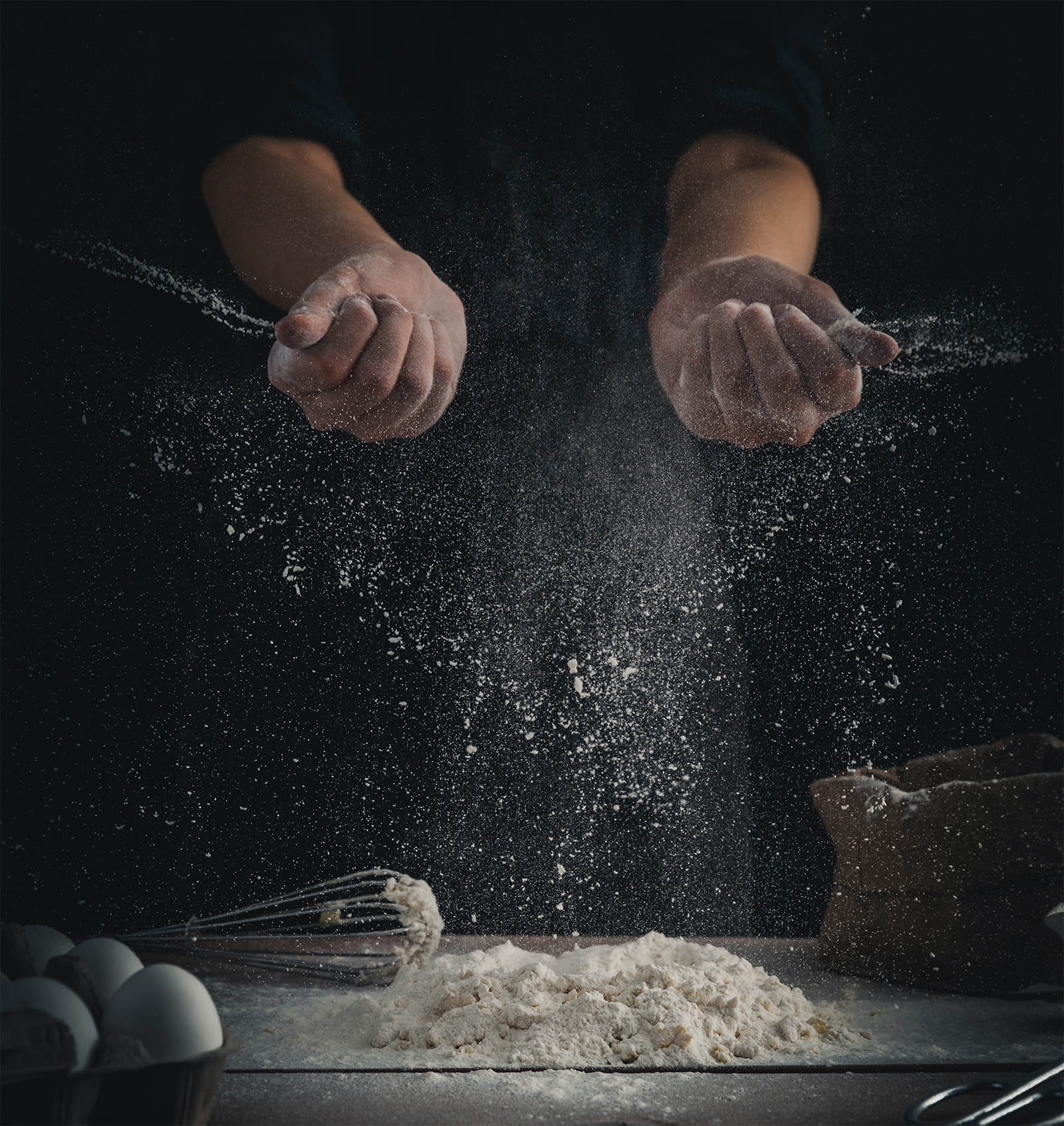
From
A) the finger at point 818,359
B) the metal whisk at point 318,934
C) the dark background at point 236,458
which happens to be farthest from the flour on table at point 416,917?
the finger at point 818,359

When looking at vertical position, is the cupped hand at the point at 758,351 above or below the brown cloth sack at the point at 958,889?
above

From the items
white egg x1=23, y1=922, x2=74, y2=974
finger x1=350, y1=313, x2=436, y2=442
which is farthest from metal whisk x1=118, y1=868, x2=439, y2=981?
finger x1=350, y1=313, x2=436, y2=442

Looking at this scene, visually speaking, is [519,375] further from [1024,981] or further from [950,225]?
[1024,981]

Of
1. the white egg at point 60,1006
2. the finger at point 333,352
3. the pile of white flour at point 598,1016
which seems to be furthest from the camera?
the finger at point 333,352

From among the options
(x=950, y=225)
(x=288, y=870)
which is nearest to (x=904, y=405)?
(x=950, y=225)

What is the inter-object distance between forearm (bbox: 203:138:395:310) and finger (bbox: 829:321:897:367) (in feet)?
0.84

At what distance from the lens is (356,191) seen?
0.61m

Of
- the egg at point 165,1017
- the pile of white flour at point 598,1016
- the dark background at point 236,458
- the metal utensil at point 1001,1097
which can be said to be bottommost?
the metal utensil at point 1001,1097

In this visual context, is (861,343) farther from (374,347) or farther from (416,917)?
(416,917)

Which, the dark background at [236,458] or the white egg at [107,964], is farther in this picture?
the dark background at [236,458]

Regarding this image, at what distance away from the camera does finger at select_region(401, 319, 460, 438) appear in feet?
1.96

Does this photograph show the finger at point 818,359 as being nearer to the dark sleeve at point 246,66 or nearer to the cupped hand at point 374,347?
the cupped hand at point 374,347

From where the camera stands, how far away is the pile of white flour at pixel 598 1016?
458 mm

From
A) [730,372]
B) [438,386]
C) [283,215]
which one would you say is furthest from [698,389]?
[283,215]
